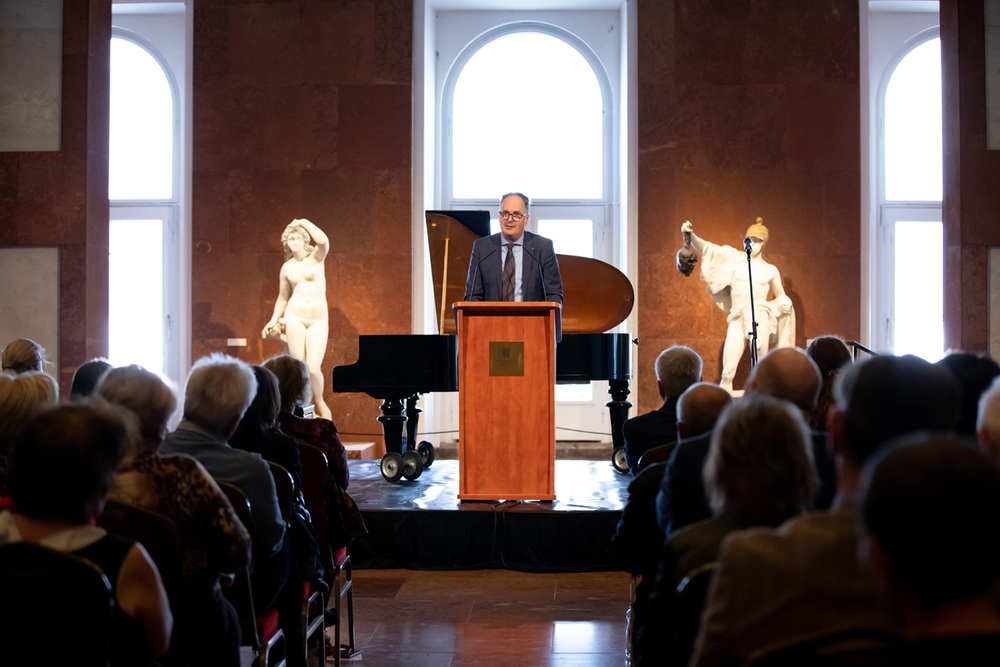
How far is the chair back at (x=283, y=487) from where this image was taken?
248 centimetres

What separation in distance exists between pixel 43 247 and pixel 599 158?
5594 millimetres

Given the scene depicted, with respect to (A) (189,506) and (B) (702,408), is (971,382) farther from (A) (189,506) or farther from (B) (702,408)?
(A) (189,506)

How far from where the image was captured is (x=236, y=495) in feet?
6.78

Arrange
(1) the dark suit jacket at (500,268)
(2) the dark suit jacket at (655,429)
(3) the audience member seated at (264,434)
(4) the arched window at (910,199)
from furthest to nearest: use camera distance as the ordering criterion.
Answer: (4) the arched window at (910,199) → (1) the dark suit jacket at (500,268) → (2) the dark suit jacket at (655,429) → (3) the audience member seated at (264,434)

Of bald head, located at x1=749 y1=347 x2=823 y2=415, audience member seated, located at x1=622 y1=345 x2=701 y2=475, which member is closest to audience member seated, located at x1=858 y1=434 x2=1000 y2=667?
bald head, located at x1=749 y1=347 x2=823 y2=415

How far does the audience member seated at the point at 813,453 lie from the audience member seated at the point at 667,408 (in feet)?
3.68

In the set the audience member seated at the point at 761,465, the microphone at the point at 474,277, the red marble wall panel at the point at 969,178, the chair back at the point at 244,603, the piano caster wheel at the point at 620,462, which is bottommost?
the piano caster wheel at the point at 620,462

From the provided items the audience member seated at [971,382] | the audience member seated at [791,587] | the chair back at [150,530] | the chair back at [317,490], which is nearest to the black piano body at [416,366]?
the chair back at [317,490]

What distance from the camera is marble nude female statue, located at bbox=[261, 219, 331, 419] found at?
7.75m

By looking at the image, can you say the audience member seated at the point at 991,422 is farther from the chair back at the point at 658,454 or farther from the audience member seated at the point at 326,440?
the audience member seated at the point at 326,440

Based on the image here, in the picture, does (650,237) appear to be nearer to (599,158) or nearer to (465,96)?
(599,158)

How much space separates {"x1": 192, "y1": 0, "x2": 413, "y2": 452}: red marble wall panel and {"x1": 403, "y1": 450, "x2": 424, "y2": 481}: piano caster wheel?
3.17 metres

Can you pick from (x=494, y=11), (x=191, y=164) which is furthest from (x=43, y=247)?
(x=494, y=11)

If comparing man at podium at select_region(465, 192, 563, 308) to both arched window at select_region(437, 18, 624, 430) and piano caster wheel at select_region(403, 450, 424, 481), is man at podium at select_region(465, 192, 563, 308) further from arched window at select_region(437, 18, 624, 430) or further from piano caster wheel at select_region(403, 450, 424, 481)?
arched window at select_region(437, 18, 624, 430)
